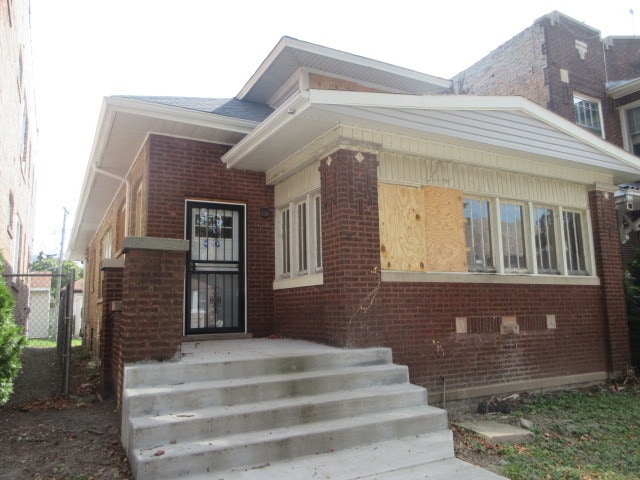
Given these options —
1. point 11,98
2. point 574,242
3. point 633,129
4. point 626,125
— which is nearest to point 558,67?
point 626,125

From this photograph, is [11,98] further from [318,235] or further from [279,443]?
[279,443]

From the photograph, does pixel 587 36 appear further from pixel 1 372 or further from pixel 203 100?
pixel 1 372

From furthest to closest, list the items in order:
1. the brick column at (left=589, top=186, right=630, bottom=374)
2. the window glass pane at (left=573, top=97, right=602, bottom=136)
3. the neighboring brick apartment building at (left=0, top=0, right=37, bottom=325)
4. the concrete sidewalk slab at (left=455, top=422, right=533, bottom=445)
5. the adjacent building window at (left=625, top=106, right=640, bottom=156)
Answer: the adjacent building window at (left=625, top=106, right=640, bottom=156) → the window glass pane at (left=573, top=97, right=602, bottom=136) → the neighboring brick apartment building at (left=0, top=0, right=37, bottom=325) → the brick column at (left=589, top=186, right=630, bottom=374) → the concrete sidewalk slab at (left=455, top=422, right=533, bottom=445)

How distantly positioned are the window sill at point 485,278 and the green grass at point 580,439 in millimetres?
1786

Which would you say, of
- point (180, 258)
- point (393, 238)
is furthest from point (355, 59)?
point (180, 258)

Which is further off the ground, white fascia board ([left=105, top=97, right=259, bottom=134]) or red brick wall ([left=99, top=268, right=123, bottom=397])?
white fascia board ([left=105, top=97, right=259, bottom=134])

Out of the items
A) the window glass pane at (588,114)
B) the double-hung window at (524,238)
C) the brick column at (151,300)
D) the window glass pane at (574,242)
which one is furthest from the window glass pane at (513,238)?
the window glass pane at (588,114)

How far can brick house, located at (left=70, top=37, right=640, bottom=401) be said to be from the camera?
619 centimetres

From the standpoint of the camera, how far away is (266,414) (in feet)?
14.3

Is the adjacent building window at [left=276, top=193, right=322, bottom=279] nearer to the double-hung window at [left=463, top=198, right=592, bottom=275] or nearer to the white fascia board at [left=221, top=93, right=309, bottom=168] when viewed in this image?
the white fascia board at [left=221, top=93, right=309, bottom=168]

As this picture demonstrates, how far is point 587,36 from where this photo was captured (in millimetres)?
15266

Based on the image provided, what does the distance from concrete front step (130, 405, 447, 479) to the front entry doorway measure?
3483mm

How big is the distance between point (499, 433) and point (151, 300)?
4084mm

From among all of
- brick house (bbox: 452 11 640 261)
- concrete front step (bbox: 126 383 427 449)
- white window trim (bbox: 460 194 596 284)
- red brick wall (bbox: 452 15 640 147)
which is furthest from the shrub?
red brick wall (bbox: 452 15 640 147)
